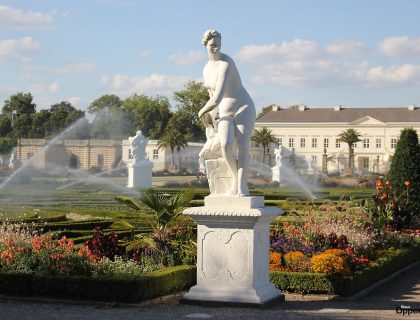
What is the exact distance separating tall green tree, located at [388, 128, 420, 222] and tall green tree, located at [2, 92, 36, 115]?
65.3m

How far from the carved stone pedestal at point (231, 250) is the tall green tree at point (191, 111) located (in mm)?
71187

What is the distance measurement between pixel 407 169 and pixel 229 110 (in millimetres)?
12064

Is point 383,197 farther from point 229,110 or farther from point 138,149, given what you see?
point 138,149

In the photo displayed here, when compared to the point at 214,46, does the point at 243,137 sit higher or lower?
lower

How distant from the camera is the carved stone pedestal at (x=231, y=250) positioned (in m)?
9.14

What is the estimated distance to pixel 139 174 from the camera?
33312 mm

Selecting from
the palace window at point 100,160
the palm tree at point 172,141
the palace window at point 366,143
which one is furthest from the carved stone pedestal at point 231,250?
the palace window at point 366,143

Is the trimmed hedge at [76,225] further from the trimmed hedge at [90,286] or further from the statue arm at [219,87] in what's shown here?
the statue arm at [219,87]

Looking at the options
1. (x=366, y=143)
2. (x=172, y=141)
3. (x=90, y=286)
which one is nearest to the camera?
(x=90, y=286)

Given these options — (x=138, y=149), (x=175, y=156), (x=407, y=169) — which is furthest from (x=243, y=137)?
(x=175, y=156)

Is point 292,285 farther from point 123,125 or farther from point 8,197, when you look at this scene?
point 123,125

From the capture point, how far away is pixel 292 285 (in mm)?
10797

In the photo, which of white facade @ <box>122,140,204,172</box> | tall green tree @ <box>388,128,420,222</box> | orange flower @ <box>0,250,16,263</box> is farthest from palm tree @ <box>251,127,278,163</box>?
orange flower @ <box>0,250,16,263</box>

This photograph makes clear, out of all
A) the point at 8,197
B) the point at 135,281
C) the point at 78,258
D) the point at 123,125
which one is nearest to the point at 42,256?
the point at 78,258
